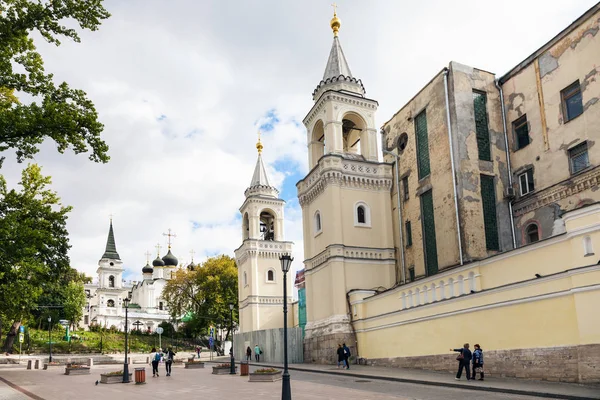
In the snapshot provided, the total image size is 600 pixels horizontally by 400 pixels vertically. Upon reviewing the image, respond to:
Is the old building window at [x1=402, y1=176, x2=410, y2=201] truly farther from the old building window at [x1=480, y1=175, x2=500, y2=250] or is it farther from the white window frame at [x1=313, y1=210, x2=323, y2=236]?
the old building window at [x1=480, y1=175, x2=500, y2=250]

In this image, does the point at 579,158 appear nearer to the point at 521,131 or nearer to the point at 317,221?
the point at 521,131

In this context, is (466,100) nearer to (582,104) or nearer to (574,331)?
(582,104)

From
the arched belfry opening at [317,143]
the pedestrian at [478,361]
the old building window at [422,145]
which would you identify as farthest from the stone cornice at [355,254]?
the pedestrian at [478,361]

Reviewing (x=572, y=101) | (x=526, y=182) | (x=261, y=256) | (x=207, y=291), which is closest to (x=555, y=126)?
(x=572, y=101)

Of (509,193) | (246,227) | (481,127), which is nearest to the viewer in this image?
(509,193)

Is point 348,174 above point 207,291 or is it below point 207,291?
above

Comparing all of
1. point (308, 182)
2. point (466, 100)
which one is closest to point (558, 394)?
point (466, 100)

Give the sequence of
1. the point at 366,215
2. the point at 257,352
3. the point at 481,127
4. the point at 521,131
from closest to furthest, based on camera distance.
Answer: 1. the point at 521,131
2. the point at 481,127
3. the point at 366,215
4. the point at 257,352

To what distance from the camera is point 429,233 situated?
1106 inches

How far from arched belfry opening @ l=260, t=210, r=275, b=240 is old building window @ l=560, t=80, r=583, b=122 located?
29.5 m

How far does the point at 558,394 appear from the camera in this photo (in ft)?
42.1

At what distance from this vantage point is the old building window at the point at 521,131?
1008 inches

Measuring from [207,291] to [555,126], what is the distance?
39.8 metres

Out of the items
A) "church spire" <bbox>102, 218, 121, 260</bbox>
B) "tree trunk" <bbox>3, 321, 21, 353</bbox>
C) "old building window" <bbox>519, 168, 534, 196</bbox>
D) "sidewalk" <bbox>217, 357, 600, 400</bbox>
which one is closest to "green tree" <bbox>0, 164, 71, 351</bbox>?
"sidewalk" <bbox>217, 357, 600, 400</bbox>
